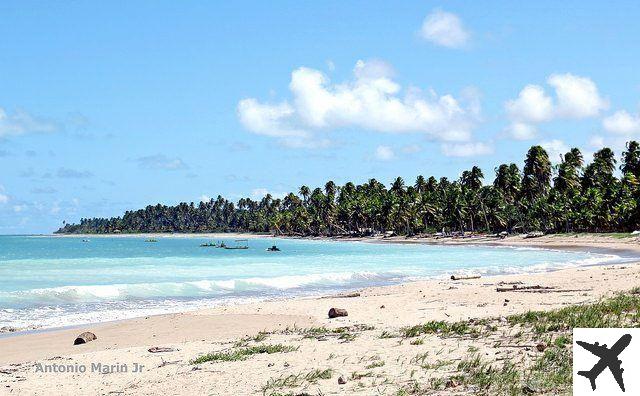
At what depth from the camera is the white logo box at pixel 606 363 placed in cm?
730

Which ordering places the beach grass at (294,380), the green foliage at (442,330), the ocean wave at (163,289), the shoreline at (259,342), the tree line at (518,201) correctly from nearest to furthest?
the beach grass at (294,380) → the shoreline at (259,342) → the green foliage at (442,330) → the ocean wave at (163,289) → the tree line at (518,201)

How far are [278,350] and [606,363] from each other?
6970 mm

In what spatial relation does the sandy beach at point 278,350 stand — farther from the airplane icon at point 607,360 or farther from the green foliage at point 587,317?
the airplane icon at point 607,360

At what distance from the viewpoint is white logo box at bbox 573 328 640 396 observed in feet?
24.0

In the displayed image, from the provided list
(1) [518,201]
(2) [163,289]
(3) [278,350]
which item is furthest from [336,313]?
(1) [518,201]

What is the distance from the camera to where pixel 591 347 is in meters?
7.86

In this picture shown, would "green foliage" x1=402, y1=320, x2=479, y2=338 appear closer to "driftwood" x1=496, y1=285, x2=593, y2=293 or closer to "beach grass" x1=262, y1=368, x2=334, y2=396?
"beach grass" x1=262, y1=368, x2=334, y2=396

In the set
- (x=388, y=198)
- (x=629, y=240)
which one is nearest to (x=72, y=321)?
(x=629, y=240)

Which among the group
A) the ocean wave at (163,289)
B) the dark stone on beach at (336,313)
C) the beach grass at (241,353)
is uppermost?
the beach grass at (241,353)

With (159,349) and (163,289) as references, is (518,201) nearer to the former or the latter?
(163,289)

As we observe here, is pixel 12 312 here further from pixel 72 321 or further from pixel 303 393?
pixel 303 393

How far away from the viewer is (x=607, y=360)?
7.60 metres

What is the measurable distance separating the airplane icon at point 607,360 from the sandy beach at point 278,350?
1.85 meters

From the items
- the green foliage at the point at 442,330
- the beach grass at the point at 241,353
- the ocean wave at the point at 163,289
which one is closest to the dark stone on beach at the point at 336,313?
the green foliage at the point at 442,330
